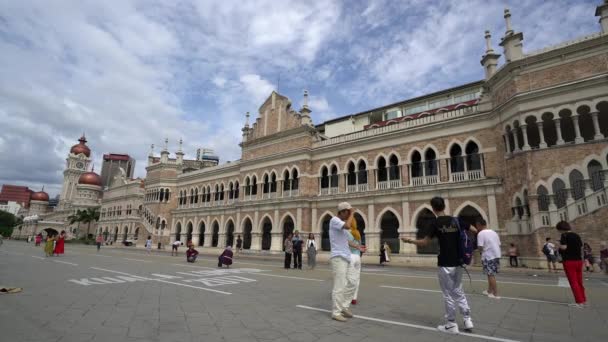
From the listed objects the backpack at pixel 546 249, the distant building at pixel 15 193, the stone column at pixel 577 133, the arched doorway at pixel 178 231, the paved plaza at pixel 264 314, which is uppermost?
the distant building at pixel 15 193

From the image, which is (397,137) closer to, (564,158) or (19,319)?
(564,158)

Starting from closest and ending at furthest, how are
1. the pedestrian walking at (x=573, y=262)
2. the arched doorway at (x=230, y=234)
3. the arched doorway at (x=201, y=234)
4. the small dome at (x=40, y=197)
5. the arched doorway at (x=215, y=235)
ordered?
the pedestrian walking at (x=573, y=262)
the arched doorway at (x=230, y=234)
the arched doorway at (x=215, y=235)
the arched doorway at (x=201, y=234)
the small dome at (x=40, y=197)

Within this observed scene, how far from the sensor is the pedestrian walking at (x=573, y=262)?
6242mm

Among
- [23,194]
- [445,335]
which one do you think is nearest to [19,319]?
[445,335]

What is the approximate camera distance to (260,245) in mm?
28969

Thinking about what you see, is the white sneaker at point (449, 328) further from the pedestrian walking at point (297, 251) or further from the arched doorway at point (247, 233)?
the arched doorway at point (247, 233)

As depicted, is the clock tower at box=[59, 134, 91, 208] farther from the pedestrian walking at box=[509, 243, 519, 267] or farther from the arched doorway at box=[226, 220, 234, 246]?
the pedestrian walking at box=[509, 243, 519, 267]

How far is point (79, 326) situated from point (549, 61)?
68.4 feet

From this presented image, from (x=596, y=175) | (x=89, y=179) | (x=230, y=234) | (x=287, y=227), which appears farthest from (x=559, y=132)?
(x=89, y=179)

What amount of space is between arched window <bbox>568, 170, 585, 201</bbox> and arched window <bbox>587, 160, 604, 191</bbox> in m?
0.39

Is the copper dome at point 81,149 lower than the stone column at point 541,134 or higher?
higher

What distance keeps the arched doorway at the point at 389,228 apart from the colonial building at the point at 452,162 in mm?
75

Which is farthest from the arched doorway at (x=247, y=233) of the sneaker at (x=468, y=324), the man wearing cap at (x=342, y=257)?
the sneaker at (x=468, y=324)

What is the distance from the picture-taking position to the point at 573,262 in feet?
21.4
